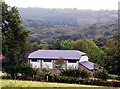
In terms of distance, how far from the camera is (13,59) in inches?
816

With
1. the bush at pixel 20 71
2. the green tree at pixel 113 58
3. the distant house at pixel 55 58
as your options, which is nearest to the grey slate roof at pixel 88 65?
the distant house at pixel 55 58

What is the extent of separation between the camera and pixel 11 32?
18.7 m

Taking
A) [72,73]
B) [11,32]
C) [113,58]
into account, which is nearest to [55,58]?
[113,58]

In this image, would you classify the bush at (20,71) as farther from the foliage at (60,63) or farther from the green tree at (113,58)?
the foliage at (60,63)

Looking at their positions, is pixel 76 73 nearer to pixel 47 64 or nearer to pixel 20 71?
pixel 20 71

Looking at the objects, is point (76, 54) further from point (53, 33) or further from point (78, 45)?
point (53, 33)

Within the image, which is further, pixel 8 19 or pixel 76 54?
pixel 76 54

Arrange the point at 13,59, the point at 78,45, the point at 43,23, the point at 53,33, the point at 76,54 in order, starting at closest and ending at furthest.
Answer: the point at 13,59
the point at 76,54
the point at 78,45
the point at 53,33
the point at 43,23

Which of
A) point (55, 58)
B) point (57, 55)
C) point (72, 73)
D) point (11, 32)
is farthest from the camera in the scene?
point (57, 55)

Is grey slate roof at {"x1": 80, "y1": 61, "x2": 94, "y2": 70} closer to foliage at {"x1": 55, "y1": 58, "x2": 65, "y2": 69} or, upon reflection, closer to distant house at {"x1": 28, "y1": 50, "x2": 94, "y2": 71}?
distant house at {"x1": 28, "y1": 50, "x2": 94, "y2": 71}

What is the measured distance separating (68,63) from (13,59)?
916 centimetres

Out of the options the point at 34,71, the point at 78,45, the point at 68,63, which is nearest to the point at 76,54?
the point at 68,63

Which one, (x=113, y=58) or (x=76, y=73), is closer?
(x=76, y=73)

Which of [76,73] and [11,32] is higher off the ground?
[11,32]
